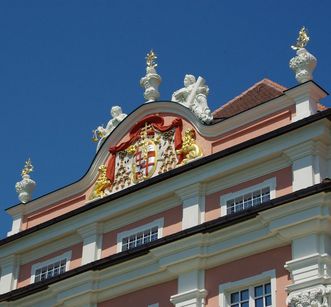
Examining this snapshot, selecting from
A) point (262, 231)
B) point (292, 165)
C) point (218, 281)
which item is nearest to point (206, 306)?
point (218, 281)

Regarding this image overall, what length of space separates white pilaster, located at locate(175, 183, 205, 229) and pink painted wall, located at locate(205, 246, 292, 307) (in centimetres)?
177

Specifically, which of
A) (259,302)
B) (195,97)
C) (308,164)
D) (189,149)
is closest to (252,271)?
(259,302)

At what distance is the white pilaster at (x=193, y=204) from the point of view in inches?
1275

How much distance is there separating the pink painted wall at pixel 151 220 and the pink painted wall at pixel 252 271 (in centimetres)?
225

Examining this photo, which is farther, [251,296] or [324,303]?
[251,296]

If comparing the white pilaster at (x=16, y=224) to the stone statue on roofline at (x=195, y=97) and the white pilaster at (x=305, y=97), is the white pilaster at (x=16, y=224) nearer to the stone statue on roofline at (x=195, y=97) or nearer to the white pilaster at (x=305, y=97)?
the stone statue on roofline at (x=195, y=97)

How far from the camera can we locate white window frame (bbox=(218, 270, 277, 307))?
29578mm

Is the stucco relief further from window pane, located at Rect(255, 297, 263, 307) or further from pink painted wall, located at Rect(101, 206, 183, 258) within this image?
window pane, located at Rect(255, 297, 263, 307)

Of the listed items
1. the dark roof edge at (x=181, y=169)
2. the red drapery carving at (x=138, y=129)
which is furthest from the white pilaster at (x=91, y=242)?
the red drapery carving at (x=138, y=129)

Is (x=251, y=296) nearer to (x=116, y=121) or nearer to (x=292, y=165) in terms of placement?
(x=292, y=165)

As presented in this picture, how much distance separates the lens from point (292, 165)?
1209 inches

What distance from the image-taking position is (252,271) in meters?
30.2


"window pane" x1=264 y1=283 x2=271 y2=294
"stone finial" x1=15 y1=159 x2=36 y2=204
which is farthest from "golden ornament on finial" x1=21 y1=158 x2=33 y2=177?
"window pane" x1=264 y1=283 x2=271 y2=294

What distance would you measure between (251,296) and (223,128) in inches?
220
